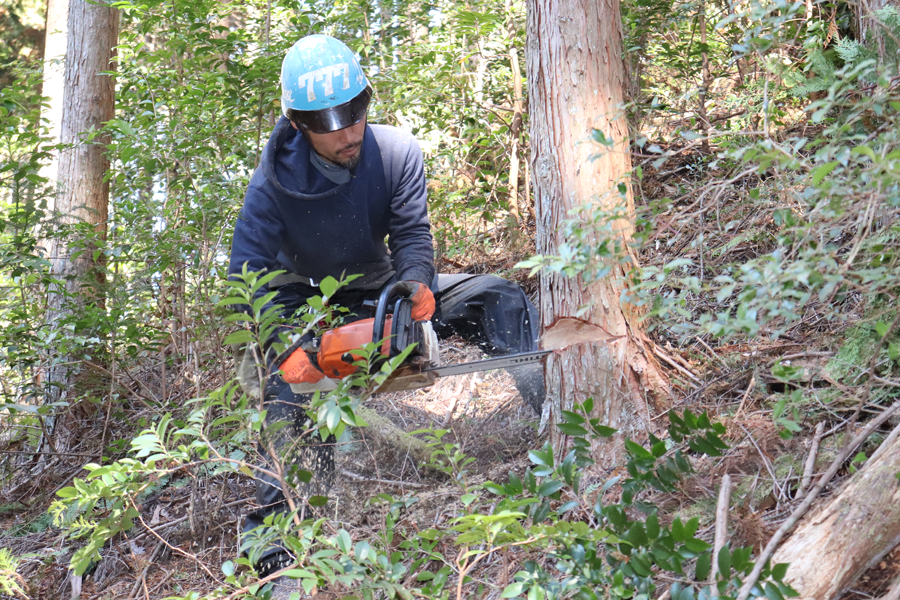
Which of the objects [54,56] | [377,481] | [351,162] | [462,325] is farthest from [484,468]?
[54,56]

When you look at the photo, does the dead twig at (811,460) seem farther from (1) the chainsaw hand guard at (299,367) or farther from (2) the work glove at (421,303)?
(1) the chainsaw hand guard at (299,367)

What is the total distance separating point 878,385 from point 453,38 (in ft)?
18.4

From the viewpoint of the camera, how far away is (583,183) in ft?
10.6

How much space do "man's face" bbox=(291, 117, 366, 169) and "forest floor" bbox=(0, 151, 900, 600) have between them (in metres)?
1.78

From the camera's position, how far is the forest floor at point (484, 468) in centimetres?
258

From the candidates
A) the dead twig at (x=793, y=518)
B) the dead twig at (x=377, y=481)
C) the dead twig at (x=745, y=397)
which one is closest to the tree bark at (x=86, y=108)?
the dead twig at (x=377, y=481)

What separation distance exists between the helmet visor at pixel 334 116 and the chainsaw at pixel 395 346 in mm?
985

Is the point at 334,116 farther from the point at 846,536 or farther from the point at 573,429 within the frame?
the point at 846,536

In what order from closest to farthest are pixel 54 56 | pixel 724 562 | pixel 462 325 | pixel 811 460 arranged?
pixel 724 562
pixel 811 460
pixel 462 325
pixel 54 56

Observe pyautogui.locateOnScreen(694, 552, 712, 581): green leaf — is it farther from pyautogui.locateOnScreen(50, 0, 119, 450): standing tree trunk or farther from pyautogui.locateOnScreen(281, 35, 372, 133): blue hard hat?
pyautogui.locateOnScreen(50, 0, 119, 450): standing tree trunk

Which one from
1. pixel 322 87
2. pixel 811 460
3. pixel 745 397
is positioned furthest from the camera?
pixel 322 87

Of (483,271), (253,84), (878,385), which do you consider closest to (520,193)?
(483,271)

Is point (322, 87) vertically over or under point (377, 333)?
over

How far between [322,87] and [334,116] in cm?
16
